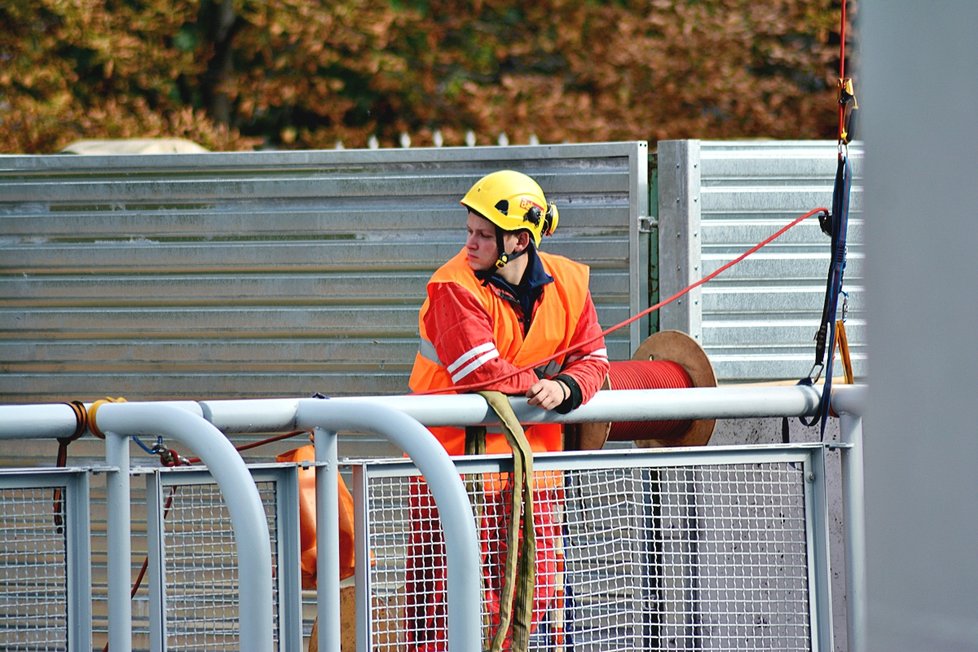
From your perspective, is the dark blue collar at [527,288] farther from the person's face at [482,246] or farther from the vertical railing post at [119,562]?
the vertical railing post at [119,562]

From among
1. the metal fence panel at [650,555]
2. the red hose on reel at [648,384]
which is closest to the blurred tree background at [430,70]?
the red hose on reel at [648,384]

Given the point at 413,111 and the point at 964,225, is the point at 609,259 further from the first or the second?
the point at 413,111

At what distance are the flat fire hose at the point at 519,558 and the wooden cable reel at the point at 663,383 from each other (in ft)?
4.39

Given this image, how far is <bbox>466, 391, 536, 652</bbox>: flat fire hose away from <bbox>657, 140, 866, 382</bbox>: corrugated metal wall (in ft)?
7.46

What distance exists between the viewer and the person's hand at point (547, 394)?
4344mm

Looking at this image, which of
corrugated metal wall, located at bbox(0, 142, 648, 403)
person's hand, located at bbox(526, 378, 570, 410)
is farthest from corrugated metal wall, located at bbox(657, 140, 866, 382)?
person's hand, located at bbox(526, 378, 570, 410)

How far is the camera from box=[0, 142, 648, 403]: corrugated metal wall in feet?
20.8

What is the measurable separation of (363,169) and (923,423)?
16.3 feet

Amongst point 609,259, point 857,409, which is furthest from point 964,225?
point 609,259

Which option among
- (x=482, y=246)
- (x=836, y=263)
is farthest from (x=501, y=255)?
(x=836, y=263)

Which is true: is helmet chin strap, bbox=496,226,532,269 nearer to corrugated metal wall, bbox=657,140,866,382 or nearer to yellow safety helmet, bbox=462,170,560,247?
yellow safety helmet, bbox=462,170,560,247

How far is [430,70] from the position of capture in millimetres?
15766

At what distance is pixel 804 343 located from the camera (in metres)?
6.31

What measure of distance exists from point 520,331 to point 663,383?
586 mm
